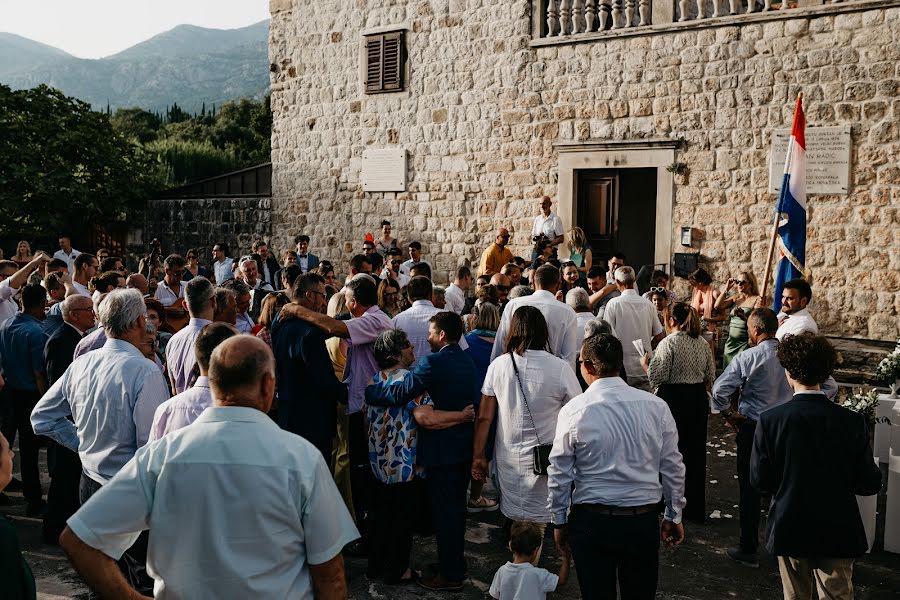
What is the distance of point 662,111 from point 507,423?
8.55 meters

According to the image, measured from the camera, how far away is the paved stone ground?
4895 millimetres

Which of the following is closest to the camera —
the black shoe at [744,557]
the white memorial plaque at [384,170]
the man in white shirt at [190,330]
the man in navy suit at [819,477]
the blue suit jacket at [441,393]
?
the man in navy suit at [819,477]

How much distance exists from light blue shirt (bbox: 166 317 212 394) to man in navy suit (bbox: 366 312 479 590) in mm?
1095

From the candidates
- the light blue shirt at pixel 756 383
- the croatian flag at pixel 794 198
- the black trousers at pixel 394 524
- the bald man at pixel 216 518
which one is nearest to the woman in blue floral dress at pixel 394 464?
the black trousers at pixel 394 524

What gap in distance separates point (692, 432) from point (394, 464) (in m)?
2.45

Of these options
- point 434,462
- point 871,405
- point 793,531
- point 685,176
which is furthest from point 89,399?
point 685,176

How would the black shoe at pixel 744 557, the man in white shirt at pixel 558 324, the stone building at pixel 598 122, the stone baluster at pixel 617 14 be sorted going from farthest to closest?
1. the stone baluster at pixel 617 14
2. the stone building at pixel 598 122
3. the man in white shirt at pixel 558 324
4. the black shoe at pixel 744 557

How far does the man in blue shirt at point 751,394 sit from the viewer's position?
536cm

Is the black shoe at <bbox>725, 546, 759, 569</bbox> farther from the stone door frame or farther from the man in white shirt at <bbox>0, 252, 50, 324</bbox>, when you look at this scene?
the stone door frame

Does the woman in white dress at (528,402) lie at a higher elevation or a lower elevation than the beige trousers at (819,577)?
higher

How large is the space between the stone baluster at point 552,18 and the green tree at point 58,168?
10.4 m

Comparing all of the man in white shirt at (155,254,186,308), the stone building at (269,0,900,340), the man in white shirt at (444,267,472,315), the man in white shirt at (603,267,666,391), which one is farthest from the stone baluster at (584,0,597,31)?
the man in white shirt at (155,254,186,308)

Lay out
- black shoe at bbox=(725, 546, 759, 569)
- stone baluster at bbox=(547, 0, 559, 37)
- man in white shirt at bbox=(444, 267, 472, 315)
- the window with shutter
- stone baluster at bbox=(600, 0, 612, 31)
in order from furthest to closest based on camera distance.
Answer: the window with shutter → stone baluster at bbox=(547, 0, 559, 37) → stone baluster at bbox=(600, 0, 612, 31) → man in white shirt at bbox=(444, 267, 472, 315) → black shoe at bbox=(725, 546, 759, 569)

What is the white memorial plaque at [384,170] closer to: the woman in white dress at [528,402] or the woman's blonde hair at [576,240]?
the woman's blonde hair at [576,240]
